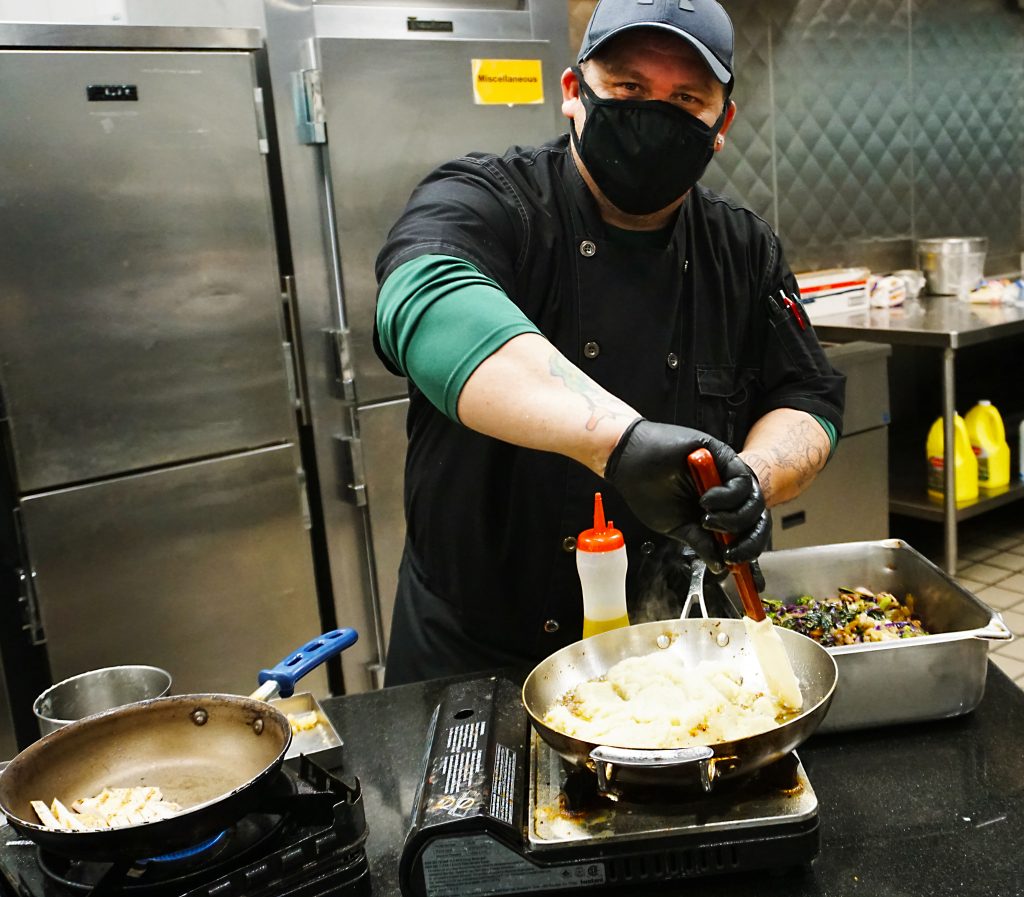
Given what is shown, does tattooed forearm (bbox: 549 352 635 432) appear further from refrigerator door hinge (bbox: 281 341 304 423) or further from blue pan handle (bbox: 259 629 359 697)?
refrigerator door hinge (bbox: 281 341 304 423)

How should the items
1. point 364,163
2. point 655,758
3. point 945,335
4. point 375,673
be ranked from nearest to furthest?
point 655,758
point 364,163
point 375,673
point 945,335

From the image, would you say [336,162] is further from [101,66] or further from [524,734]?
[524,734]

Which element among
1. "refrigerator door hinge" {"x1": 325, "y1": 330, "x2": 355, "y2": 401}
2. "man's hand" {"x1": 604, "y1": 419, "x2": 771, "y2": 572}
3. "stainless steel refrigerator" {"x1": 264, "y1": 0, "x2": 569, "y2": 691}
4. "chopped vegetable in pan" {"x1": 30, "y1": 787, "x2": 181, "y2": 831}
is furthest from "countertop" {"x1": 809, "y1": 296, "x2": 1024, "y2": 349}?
"chopped vegetable in pan" {"x1": 30, "y1": 787, "x2": 181, "y2": 831}

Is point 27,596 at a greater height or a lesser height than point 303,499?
lesser

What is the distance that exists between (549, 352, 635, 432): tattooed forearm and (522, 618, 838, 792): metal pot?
0.28 m

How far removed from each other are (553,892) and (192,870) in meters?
0.36

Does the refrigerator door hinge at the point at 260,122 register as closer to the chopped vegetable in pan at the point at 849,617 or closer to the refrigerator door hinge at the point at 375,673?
the refrigerator door hinge at the point at 375,673

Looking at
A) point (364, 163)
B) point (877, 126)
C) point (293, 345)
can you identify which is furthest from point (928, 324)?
point (293, 345)

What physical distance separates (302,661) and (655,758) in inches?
21.5

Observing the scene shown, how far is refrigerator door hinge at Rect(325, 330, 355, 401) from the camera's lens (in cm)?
292

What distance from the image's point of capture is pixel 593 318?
167 centimetres

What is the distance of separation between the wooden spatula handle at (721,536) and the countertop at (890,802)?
0.24 m

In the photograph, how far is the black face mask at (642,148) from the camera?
1.55 m

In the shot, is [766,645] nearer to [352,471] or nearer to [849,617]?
[849,617]
